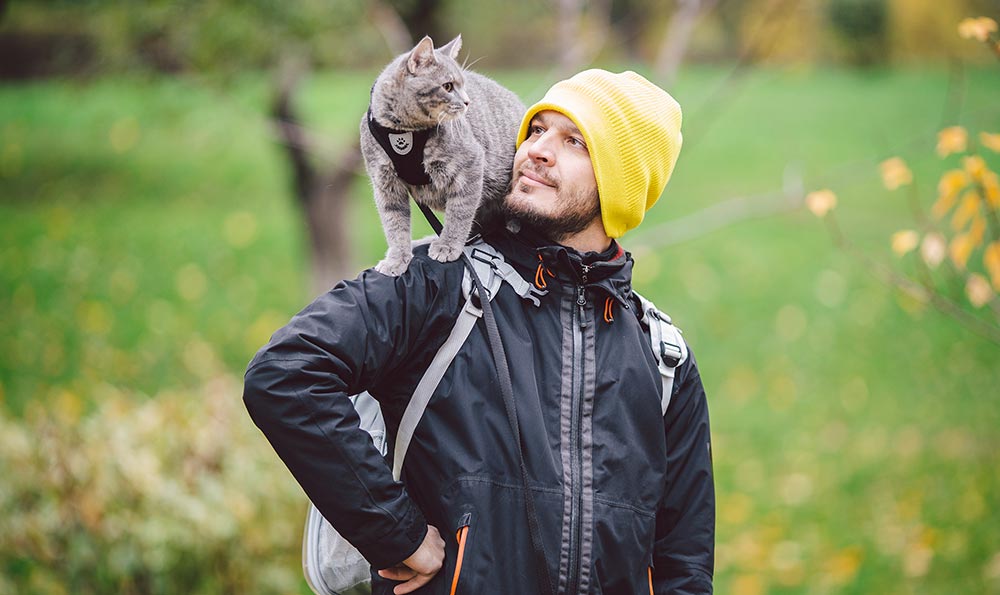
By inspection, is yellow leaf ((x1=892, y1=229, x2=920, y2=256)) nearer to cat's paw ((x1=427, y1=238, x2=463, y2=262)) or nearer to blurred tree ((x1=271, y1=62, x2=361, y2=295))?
cat's paw ((x1=427, y1=238, x2=463, y2=262))

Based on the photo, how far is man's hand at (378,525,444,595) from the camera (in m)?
1.86

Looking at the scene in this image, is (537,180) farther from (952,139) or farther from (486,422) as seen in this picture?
(952,139)

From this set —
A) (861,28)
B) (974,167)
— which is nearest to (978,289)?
(974,167)

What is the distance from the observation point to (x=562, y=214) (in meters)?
2.10

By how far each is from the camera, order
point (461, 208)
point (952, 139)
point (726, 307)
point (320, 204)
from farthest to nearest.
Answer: point (726, 307) < point (320, 204) < point (952, 139) < point (461, 208)

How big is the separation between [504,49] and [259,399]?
13.8 metres

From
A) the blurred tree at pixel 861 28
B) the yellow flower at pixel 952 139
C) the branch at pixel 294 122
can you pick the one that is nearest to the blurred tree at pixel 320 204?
the branch at pixel 294 122

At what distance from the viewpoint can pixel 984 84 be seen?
16.3 meters

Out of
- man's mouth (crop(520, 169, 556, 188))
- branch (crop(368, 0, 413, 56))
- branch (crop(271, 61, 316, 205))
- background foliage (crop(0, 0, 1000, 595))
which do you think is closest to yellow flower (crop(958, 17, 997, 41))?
background foliage (crop(0, 0, 1000, 595))

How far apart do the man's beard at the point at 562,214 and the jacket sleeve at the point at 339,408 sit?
1.27ft

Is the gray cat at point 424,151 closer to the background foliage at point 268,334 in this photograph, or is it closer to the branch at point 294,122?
the background foliage at point 268,334

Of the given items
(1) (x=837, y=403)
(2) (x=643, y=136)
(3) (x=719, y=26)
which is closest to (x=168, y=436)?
(2) (x=643, y=136)

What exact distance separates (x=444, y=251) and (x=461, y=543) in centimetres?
64

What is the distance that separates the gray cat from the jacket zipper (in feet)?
1.07
